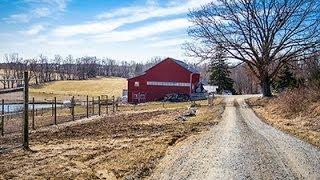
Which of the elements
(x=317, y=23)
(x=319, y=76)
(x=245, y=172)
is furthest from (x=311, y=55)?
(x=245, y=172)

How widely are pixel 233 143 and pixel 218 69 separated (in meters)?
79.0

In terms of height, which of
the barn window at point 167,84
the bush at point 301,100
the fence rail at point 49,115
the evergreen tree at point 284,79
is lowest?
the fence rail at point 49,115

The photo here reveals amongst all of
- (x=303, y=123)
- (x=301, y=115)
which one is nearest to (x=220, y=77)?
(x=301, y=115)

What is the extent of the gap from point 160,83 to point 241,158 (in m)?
67.6

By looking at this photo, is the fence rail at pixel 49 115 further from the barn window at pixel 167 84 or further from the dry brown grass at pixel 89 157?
the barn window at pixel 167 84

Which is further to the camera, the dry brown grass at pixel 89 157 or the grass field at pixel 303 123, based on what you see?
the grass field at pixel 303 123

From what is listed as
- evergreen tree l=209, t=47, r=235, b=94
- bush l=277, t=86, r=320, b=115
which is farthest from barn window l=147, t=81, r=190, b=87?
bush l=277, t=86, r=320, b=115

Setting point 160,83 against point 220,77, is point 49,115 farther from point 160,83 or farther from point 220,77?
point 220,77

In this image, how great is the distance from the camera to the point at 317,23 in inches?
2132

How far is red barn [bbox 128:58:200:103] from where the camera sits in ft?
269

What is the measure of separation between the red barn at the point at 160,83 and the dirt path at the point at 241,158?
2395 inches

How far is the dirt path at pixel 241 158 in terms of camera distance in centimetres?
1262

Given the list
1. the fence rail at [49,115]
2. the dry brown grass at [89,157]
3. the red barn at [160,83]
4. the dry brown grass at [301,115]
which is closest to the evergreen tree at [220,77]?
the red barn at [160,83]

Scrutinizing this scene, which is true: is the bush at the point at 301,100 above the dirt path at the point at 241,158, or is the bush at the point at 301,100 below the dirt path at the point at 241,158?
above
